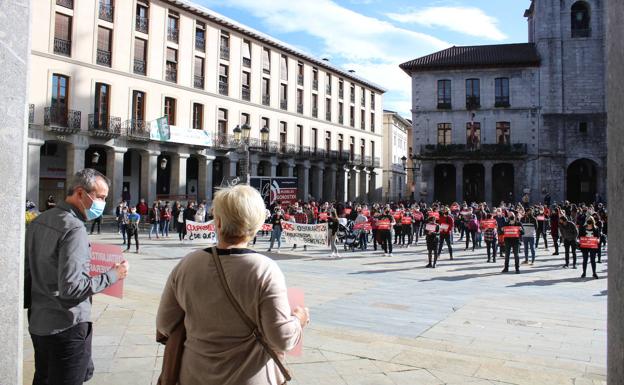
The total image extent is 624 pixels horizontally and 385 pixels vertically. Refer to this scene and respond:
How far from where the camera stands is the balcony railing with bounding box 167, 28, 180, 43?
3569cm

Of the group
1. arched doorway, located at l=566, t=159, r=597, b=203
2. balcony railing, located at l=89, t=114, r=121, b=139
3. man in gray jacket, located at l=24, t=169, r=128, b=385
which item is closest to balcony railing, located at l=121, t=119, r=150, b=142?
balcony railing, located at l=89, t=114, r=121, b=139

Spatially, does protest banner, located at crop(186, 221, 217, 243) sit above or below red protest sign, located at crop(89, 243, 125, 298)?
below

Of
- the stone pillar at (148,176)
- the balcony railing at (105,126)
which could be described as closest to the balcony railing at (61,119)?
the balcony railing at (105,126)

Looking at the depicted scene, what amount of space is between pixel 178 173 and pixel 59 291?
113ft

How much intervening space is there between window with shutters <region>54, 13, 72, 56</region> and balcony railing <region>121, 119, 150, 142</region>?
18.3 ft

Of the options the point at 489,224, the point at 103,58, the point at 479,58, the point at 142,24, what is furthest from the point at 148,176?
the point at 479,58

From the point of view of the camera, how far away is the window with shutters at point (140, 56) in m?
33.8

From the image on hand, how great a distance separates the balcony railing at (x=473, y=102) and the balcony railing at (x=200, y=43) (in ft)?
76.2

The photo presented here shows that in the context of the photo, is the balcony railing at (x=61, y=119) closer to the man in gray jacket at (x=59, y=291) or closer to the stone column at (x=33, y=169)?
the stone column at (x=33, y=169)

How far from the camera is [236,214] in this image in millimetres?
2314

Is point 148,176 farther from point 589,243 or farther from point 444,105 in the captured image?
point 589,243

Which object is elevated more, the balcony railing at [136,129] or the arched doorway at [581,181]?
the balcony railing at [136,129]

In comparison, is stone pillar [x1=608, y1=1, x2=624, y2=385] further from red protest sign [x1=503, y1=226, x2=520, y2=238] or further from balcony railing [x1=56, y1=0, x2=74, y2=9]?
balcony railing [x1=56, y1=0, x2=74, y2=9]

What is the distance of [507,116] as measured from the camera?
41969mm
